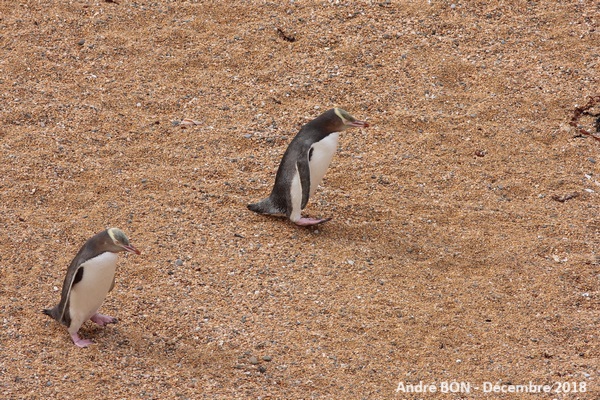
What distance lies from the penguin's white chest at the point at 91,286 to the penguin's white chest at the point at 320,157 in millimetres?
1473

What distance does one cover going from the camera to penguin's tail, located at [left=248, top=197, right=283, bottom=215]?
497 cm

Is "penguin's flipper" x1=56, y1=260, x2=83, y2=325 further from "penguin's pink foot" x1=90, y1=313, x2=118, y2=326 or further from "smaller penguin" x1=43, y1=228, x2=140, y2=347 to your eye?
"penguin's pink foot" x1=90, y1=313, x2=118, y2=326

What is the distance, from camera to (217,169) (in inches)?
212

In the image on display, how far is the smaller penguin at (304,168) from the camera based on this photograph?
4.86 metres

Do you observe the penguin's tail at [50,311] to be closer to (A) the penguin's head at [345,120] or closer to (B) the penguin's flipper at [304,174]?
(B) the penguin's flipper at [304,174]

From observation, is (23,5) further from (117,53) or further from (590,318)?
(590,318)

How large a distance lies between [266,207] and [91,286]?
4.64 ft

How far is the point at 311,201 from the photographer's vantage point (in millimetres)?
5277

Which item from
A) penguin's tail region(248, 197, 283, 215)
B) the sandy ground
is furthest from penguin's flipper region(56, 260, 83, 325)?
penguin's tail region(248, 197, 283, 215)

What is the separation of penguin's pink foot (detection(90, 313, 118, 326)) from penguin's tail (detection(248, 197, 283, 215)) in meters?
1.25

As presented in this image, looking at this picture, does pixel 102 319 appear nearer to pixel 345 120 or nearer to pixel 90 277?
pixel 90 277

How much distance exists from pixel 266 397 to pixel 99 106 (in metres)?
2.96

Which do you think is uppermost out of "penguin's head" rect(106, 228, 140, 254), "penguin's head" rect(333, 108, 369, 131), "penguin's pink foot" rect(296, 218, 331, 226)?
"penguin's head" rect(333, 108, 369, 131)

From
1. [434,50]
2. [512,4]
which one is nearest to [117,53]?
[434,50]
